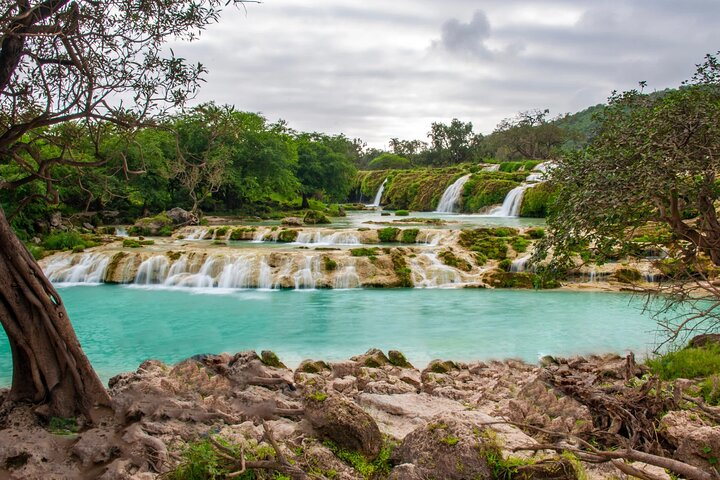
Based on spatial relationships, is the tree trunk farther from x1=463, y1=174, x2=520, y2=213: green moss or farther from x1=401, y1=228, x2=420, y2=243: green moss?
x1=463, y1=174, x2=520, y2=213: green moss

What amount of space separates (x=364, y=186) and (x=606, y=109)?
50.6 meters

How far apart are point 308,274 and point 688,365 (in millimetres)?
11871

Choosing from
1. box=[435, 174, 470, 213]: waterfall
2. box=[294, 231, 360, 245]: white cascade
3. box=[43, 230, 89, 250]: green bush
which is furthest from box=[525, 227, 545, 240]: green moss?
box=[435, 174, 470, 213]: waterfall

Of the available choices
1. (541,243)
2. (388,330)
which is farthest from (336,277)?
(541,243)

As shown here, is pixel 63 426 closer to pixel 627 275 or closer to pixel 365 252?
pixel 365 252

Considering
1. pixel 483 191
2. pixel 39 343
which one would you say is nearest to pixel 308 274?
pixel 39 343

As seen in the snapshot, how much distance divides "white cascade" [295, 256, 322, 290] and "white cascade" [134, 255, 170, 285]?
447cm

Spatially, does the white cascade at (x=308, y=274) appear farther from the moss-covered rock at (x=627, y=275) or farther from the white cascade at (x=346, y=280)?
the moss-covered rock at (x=627, y=275)

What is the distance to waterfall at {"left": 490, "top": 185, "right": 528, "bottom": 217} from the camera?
33938mm

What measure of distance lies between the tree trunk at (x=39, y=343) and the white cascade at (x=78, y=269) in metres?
14.2

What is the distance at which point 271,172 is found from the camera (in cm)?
3525

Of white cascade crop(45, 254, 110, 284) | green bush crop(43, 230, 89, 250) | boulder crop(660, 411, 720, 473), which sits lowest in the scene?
white cascade crop(45, 254, 110, 284)

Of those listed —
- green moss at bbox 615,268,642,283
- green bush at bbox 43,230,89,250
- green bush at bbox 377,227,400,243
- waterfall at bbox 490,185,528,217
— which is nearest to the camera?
green moss at bbox 615,268,642,283

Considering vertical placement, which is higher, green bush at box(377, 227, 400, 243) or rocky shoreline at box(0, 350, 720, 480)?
green bush at box(377, 227, 400, 243)
